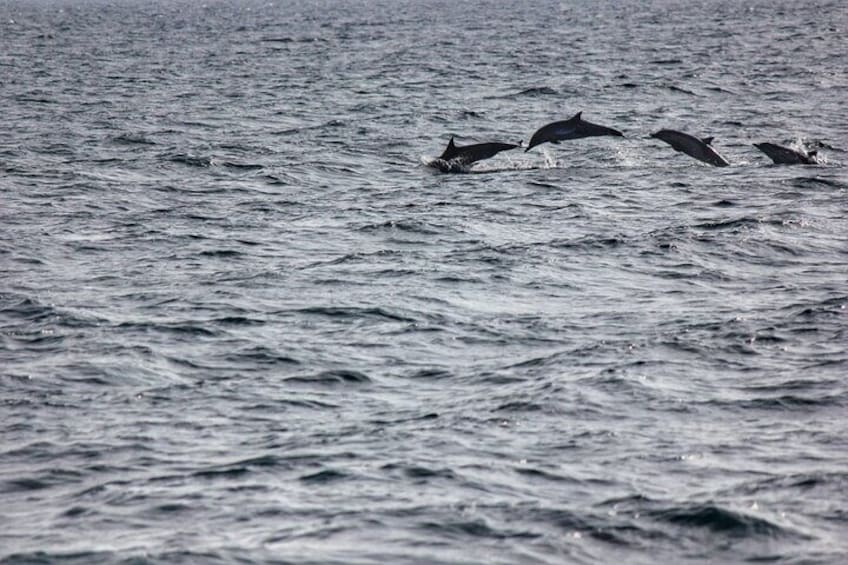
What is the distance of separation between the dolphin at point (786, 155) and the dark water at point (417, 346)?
68 cm

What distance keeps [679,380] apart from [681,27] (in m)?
85.4

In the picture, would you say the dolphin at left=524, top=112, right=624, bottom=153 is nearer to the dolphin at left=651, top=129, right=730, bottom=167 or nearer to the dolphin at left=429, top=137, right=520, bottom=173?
the dolphin at left=429, top=137, right=520, bottom=173

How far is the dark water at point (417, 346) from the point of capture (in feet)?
41.8

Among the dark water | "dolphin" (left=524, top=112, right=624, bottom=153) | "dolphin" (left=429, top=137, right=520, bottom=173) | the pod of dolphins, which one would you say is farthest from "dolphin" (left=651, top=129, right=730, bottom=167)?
"dolphin" (left=429, top=137, right=520, bottom=173)

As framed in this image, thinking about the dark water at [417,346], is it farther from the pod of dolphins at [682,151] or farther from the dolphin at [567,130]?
the dolphin at [567,130]

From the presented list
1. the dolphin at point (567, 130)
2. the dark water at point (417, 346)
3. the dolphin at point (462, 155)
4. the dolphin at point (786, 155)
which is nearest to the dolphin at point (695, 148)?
the dark water at point (417, 346)

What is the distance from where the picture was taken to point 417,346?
59.1ft

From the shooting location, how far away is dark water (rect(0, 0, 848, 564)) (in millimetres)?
12727

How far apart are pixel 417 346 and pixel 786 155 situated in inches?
660

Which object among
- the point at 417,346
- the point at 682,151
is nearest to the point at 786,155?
the point at 682,151

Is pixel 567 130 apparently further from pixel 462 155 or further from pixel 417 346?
pixel 417 346

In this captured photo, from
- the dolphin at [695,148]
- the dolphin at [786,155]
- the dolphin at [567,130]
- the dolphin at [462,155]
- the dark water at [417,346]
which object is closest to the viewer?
the dark water at [417,346]

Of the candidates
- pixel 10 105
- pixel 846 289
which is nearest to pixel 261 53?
pixel 10 105

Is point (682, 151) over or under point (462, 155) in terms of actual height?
under
